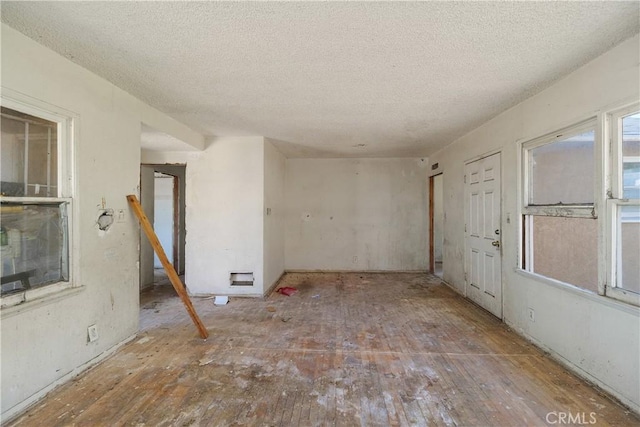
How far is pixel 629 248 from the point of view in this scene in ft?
6.66

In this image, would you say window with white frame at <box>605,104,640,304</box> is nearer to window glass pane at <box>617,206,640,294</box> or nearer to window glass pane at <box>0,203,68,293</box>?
window glass pane at <box>617,206,640,294</box>

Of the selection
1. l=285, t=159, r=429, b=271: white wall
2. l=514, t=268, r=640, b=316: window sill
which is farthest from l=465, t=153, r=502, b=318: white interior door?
l=285, t=159, r=429, b=271: white wall

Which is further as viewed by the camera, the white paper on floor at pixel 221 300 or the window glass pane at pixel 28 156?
the white paper on floor at pixel 221 300

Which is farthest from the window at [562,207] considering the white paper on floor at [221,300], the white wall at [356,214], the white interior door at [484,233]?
the white paper on floor at [221,300]

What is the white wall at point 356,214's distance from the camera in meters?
6.20

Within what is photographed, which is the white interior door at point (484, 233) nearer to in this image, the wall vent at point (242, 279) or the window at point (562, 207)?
the window at point (562, 207)

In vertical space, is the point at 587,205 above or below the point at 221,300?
above

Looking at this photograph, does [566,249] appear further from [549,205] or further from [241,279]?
[241,279]

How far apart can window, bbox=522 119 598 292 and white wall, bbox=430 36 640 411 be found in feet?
0.37

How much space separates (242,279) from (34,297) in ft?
8.98

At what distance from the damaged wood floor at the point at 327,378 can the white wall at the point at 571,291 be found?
0.55ft

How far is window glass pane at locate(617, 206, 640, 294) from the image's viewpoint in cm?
198

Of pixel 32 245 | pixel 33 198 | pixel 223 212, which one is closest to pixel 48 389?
pixel 32 245

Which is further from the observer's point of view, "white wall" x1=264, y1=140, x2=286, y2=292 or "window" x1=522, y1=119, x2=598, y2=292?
"white wall" x1=264, y1=140, x2=286, y2=292
